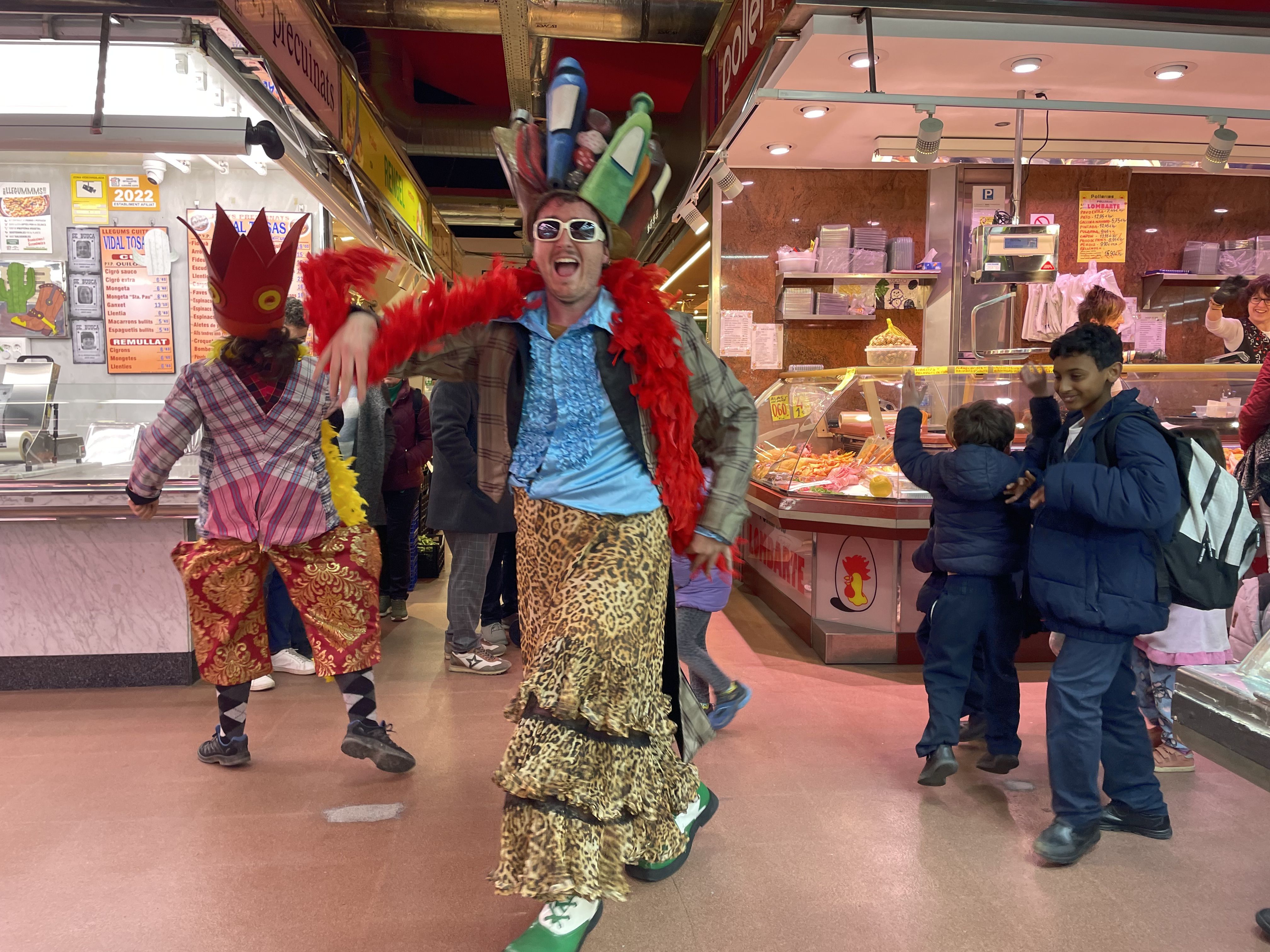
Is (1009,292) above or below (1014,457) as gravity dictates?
above

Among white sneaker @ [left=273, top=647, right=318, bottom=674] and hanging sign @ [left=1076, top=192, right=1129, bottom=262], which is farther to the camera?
hanging sign @ [left=1076, top=192, right=1129, bottom=262]

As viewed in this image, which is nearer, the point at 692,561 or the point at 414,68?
the point at 692,561

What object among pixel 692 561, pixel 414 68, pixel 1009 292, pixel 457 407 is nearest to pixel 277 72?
pixel 457 407

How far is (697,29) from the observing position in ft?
19.1

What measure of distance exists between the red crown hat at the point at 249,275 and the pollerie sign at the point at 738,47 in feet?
8.31

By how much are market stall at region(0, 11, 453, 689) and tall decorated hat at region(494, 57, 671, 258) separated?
177cm

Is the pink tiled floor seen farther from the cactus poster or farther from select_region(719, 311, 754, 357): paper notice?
select_region(719, 311, 754, 357): paper notice

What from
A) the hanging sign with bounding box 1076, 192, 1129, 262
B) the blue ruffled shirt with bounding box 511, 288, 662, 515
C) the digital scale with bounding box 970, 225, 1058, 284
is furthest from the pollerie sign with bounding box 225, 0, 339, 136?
the hanging sign with bounding box 1076, 192, 1129, 262

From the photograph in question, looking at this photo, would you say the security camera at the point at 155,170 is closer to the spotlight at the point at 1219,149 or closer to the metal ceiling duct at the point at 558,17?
the metal ceiling duct at the point at 558,17

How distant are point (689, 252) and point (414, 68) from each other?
3113mm

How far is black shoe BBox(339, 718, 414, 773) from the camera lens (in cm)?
300

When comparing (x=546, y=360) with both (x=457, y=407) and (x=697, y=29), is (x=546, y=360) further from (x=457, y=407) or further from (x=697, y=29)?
(x=697, y=29)

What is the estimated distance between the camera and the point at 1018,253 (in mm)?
4805

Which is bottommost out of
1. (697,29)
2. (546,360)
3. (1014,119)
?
(546,360)
